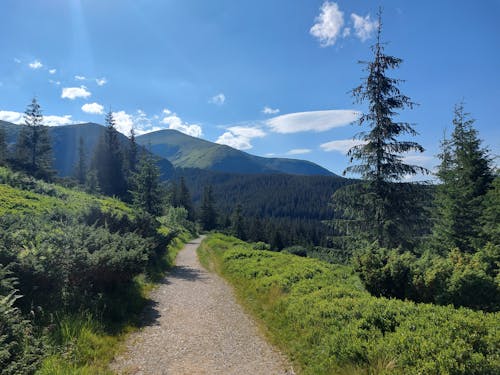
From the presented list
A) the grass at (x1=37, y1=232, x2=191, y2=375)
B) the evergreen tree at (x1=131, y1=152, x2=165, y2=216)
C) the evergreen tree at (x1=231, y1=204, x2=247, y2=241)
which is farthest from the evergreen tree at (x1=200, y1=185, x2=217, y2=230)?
the grass at (x1=37, y1=232, x2=191, y2=375)

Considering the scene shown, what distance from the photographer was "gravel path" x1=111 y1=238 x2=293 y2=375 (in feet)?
19.3

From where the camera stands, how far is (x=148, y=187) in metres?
23.7

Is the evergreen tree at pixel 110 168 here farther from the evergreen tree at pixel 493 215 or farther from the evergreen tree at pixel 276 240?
the evergreen tree at pixel 493 215

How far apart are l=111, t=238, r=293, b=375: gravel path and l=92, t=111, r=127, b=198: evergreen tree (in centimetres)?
5104

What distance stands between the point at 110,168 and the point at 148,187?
38.2 meters

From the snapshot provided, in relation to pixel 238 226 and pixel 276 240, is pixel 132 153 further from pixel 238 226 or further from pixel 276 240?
pixel 276 240

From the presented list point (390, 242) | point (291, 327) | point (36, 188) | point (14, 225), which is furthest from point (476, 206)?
point (36, 188)

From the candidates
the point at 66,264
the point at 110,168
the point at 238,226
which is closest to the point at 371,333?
the point at 66,264

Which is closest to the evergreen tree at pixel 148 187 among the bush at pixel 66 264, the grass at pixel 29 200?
the grass at pixel 29 200

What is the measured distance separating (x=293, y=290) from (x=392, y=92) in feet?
38.7

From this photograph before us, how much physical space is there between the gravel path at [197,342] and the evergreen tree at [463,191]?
18.9m

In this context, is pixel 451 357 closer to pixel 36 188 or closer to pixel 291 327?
pixel 291 327

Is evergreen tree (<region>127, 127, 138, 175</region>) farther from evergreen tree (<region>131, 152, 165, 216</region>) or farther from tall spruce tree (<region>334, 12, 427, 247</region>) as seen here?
tall spruce tree (<region>334, 12, 427, 247</region>)

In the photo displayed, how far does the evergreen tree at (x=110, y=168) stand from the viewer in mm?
56469
